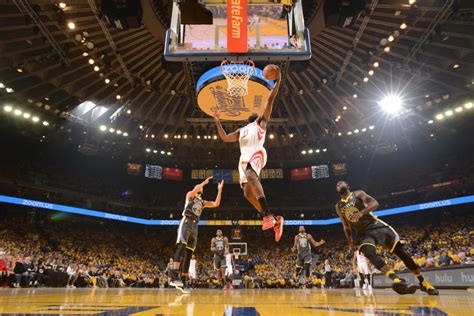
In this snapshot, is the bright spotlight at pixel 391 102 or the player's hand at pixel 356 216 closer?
the player's hand at pixel 356 216

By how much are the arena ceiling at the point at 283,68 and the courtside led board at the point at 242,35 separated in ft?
15.3

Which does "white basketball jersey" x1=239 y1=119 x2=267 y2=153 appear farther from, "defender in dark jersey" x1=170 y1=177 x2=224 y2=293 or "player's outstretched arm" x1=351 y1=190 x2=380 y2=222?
"defender in dark jersey" x1=170 y1=177 x2=224 y2=293

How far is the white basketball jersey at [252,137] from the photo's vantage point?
5.13 metres

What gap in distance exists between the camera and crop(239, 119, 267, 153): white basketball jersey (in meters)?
5.13

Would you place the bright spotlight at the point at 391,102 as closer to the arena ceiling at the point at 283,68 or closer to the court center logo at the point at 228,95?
the arena ceiling at the point at 283,68

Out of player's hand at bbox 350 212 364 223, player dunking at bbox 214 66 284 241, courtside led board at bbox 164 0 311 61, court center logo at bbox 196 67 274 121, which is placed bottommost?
player's hand at bbox 350 212 364 223

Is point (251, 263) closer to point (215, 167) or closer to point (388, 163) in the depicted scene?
point (215, 167)

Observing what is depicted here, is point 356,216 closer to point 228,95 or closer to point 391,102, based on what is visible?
point 228,95

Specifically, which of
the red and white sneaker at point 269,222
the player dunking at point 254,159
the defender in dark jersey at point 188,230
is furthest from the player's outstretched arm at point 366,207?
the defender in dark jersey at point 188,230

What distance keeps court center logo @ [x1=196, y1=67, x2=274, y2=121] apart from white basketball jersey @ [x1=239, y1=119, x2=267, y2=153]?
8.42m

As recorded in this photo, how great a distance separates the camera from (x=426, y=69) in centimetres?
1816

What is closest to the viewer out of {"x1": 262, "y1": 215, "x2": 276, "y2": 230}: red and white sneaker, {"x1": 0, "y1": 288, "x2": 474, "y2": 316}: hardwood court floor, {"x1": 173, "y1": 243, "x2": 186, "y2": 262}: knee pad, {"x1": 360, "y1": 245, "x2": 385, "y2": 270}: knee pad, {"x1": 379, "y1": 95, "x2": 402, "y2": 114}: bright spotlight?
{"x1": 0, "y1": 288, "x2": 474, "y2": 316}: hardwood court floor

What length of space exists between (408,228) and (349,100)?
15.8 meters

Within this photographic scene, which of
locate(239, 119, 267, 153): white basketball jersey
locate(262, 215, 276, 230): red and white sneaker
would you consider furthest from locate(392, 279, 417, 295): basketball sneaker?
locate(239, 119, 267, 153): white basketball jersey
